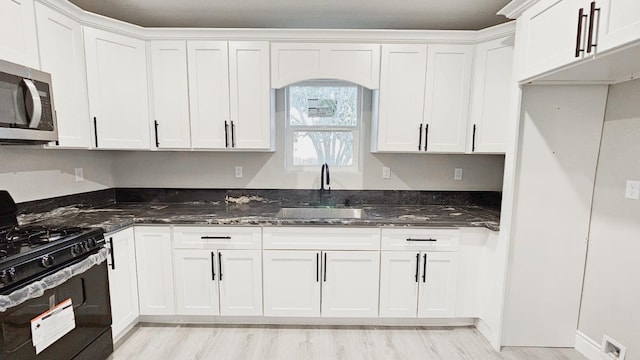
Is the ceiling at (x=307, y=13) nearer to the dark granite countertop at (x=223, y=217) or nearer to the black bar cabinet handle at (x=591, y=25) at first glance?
the black bar cabinet handle at (x=591, y=25)

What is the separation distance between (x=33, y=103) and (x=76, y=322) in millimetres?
1257

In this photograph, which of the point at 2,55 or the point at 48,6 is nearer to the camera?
the point at 2,55

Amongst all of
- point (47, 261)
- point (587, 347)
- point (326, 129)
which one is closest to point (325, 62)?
point (326, 129)

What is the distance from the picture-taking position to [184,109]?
2.33 metres

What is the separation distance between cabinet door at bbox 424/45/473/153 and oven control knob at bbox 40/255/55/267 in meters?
2.53

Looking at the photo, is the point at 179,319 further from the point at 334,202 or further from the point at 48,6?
the point at 48,6

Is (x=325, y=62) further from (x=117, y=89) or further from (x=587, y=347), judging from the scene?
(x=587, y=347)

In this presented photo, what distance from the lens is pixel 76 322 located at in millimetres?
1595

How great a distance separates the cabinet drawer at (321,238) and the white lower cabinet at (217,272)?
138 millimetres

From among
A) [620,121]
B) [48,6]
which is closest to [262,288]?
[48,6]

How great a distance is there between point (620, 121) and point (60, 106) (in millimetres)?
3612

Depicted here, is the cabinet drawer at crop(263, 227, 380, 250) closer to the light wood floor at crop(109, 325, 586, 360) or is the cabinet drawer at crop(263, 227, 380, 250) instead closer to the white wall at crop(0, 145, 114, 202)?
the light wood floor at crop(109, 325, 586, 360)

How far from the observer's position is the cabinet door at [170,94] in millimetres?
2275

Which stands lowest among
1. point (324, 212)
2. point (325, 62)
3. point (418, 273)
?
point (418, 273)
